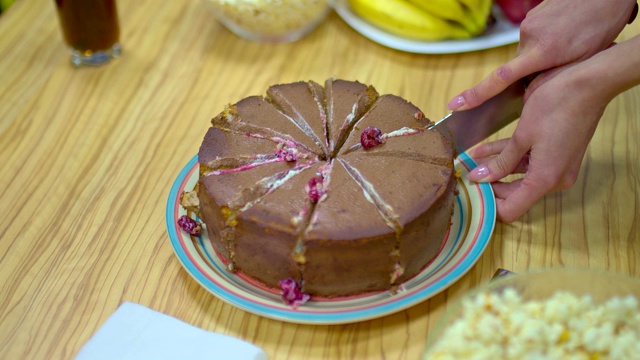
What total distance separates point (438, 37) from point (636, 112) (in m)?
0.63

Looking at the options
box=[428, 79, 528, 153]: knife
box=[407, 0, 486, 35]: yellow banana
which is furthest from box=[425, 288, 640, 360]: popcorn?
box=[407, 0, 486, 35]: yellow banana

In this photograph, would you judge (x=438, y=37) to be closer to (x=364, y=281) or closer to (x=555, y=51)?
(x=555, y=51)

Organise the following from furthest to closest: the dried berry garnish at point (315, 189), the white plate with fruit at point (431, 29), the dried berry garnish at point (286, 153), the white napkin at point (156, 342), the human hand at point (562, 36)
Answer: the white plate with fruit at point (431, 29)
the human hand at point (562, 36)
the dried berry garnish at point (286, 153)
the dried berry garnish at point (315, 189)
the white napkin at point (156, 342)

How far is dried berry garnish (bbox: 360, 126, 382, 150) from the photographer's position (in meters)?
1.52

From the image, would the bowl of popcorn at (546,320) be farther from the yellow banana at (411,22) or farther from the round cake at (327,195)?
the yellow banana at (411,22)

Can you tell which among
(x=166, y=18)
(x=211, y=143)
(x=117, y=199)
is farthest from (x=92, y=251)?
(x=166, y=18)

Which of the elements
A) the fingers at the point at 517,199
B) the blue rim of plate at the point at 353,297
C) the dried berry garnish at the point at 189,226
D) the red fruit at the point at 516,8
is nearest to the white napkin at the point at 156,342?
the blue rim of plate at the point at 353,297

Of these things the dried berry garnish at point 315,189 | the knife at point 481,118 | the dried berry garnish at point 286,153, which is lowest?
the dried berry garnish at point 286,153

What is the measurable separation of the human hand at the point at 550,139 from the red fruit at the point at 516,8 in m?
0.64

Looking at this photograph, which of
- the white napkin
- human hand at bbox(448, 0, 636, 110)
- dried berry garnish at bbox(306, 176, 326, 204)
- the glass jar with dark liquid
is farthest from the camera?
the glass jar with dark liquid

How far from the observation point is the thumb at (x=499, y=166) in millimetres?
1587

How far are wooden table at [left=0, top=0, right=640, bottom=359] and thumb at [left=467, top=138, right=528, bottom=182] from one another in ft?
0.38

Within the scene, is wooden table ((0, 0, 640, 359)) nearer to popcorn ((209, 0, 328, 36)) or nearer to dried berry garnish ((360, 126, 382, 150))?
popcorn ((209, 0, 328, 36))

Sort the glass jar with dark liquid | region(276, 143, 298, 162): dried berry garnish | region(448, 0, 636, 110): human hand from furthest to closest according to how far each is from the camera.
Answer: the glass jar with dark liquid
region(448, 0, 636, 110): human hand
region(276, 143, 298, 162): dried berry garnish
